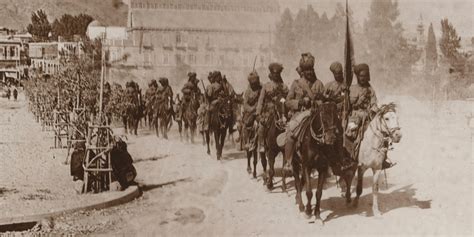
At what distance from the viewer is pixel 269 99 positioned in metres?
8.86

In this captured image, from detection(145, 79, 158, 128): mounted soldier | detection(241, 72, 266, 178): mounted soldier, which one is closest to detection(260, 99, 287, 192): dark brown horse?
detection(241, 72, 266, 178): mounted soldier

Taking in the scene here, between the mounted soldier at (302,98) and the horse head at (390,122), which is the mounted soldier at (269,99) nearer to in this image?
the mounted soldier at (302,98)

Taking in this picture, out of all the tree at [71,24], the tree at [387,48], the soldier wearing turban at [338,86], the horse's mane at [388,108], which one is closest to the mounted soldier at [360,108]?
the soldier wearing turban at [338,86]

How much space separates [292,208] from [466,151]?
418 centimetres

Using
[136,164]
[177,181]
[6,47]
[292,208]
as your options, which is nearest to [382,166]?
[292,208]

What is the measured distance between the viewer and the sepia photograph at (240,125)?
7.33m

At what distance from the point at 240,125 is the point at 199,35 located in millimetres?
2044

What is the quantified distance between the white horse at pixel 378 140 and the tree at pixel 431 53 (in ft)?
16.4

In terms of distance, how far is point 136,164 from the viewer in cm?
1088

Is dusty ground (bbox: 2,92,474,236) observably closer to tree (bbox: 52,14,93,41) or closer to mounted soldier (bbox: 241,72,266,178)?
mounted soldier (bbox: 241,72,266,178)

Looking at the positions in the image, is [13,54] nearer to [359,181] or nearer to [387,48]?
[359,181]

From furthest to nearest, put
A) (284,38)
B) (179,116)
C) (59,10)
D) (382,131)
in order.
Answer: (284,38) < (179,116) < (59,10) < (382,131)

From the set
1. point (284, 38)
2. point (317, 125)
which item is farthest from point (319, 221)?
point (284, 38)

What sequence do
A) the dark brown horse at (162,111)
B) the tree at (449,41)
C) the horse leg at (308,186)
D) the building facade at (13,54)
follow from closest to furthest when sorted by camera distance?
the horse leg at (308,186)
the tree at (449,41)
the building facade at (13,54)
the dark brown horse at (162,111)
